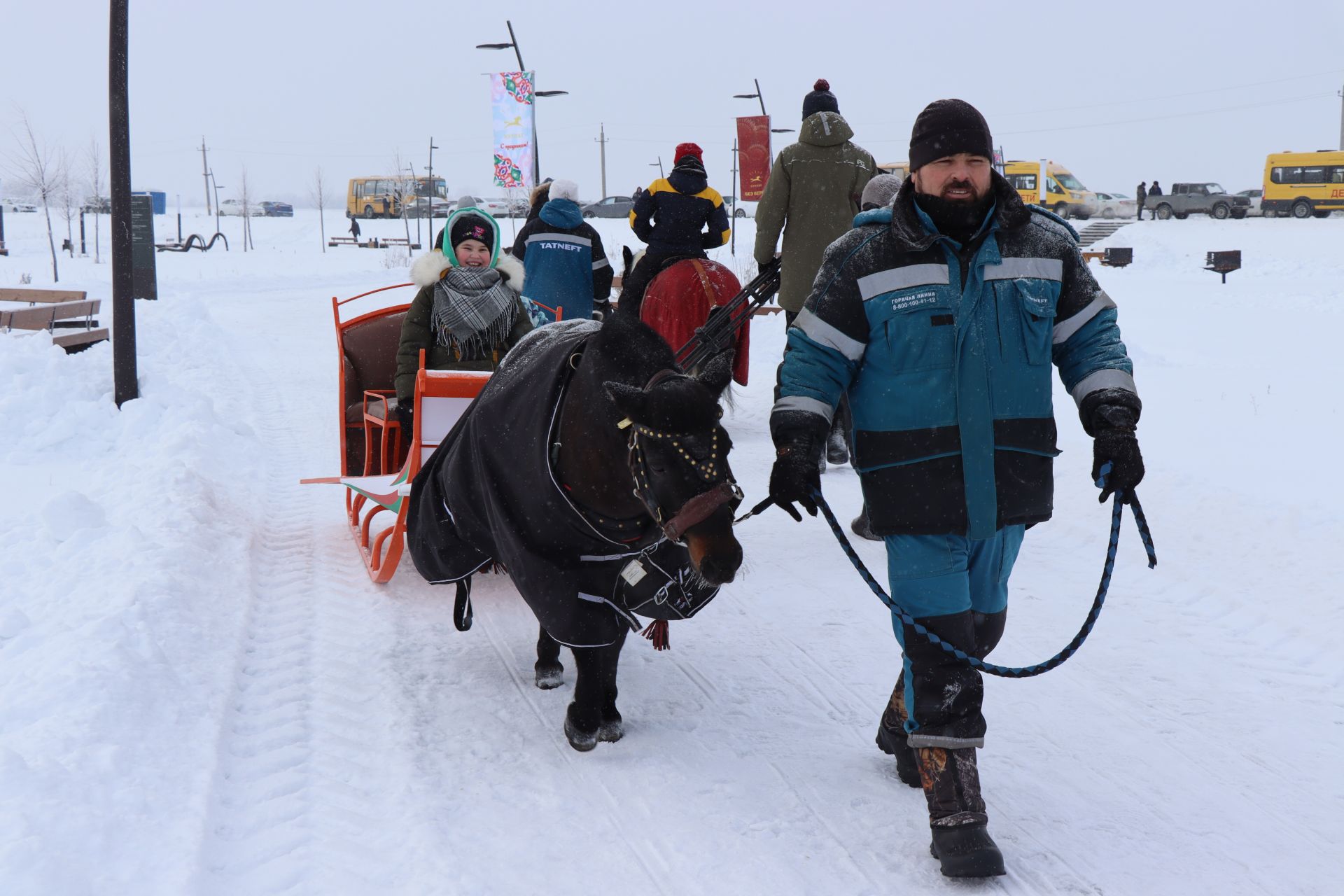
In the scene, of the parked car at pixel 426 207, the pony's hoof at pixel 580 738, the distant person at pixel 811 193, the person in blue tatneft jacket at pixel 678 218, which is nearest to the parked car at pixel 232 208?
the parked car at pixel 426 207

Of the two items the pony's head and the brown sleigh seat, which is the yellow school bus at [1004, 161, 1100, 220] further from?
the pony's head

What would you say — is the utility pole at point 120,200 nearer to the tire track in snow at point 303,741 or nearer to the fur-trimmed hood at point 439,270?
the tire track in snow at point 303,741

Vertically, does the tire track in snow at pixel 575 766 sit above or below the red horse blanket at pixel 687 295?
below

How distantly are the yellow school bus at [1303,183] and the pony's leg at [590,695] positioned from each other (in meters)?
39.2

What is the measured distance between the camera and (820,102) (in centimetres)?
663

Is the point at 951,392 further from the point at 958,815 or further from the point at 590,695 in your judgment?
the point at 590,695

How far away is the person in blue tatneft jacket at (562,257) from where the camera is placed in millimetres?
7773

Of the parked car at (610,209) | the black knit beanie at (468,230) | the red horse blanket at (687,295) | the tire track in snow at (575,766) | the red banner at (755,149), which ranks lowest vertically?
the tire track in snow at (575,766)

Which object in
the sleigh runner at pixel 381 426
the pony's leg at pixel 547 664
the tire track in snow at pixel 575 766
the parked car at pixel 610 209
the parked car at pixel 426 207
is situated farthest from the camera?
the parked car at pixel 426 207

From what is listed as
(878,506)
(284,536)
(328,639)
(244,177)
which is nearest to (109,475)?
(284,536)

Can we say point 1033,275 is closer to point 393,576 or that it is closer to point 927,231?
point 927,231

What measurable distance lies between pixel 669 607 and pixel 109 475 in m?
4.75

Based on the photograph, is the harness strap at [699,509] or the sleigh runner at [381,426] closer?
the harness strap at [699,509]

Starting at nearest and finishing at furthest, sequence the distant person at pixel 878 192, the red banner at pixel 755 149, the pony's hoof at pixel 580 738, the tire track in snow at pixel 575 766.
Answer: the tire track in snow at pixel 575 766 → the pony's hoof at pixel 580 738 → the distant person at pixel 878 192 → the red banner at pixel 755 149
